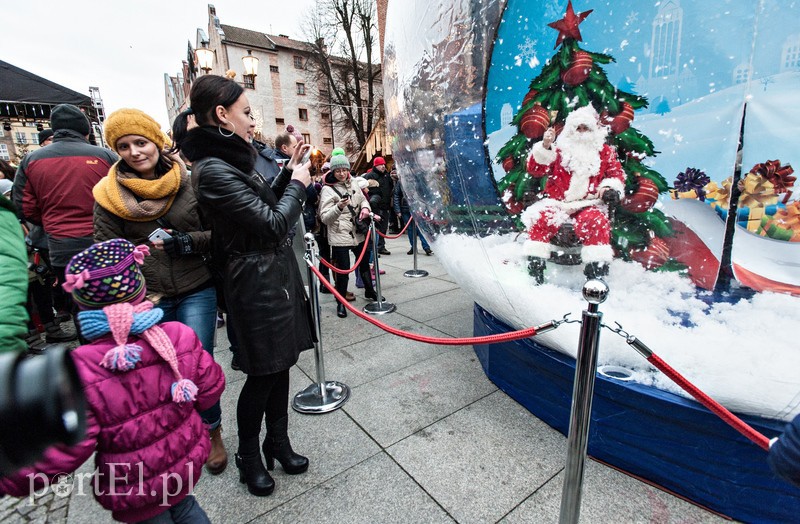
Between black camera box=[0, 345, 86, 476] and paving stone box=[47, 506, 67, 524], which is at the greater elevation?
black camera box=[0, 345, 86, 476]

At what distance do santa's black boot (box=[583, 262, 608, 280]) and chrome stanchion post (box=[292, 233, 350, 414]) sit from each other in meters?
1.69

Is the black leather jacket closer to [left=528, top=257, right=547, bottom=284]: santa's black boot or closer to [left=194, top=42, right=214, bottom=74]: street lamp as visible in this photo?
[left=528, top=257, right=547, bottom=284]: santa's black boot

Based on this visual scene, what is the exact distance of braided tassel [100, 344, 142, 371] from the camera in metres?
1.24

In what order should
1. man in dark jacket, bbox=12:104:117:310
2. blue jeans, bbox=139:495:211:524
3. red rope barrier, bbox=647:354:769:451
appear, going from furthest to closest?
1. man in dark jacket, bbox=12:104:117:310
2. blue jeans, bbox=139:495:211:524
3. red rope barrier, bbox=647:354:769:451

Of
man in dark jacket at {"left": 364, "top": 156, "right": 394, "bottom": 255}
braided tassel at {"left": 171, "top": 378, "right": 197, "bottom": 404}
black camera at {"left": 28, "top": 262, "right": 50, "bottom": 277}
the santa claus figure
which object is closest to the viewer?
braided tassel at {"left": 171, "top": 378, "right": 197, "bottom": 404}

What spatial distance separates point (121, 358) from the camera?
124 centimetres

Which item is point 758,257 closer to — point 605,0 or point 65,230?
point 605,0

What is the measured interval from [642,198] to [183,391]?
6.44 feet

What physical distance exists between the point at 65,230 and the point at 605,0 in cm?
373

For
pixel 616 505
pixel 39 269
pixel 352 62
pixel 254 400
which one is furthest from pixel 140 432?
pixel 352 62

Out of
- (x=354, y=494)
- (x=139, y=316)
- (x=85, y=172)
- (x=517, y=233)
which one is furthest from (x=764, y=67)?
(x=85, y=172)

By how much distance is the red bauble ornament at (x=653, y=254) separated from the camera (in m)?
1.65

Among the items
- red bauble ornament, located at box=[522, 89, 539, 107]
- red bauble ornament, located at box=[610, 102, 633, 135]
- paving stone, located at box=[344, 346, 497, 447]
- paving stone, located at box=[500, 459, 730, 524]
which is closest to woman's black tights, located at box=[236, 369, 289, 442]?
paving stone, located at box=[344, 346, 497, 447]

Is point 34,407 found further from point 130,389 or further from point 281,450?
point 281,450
